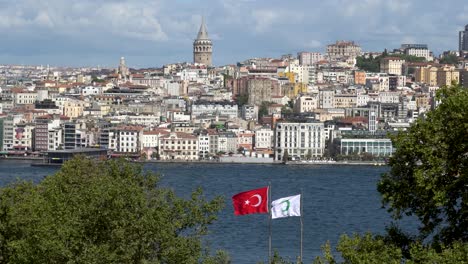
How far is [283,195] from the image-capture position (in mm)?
36031

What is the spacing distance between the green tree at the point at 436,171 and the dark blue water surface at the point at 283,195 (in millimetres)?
4615

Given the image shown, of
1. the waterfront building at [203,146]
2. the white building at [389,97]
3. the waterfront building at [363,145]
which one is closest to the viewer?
the waterfront building at [363,145]

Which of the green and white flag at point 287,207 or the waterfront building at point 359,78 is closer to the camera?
the green and white flag at point 287,207

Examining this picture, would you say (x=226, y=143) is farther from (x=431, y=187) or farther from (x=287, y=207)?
(x=431, y=187)

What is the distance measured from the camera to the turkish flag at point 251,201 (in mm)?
13297

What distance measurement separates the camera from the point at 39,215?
1423 centimetres

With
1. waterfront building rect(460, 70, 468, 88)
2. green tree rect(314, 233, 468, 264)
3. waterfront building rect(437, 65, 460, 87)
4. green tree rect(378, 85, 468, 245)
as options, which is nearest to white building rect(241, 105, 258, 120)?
waterfront building rect(460, 70, 468, 88)

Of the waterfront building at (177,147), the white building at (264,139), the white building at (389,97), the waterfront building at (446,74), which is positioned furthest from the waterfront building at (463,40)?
the waterfront building at (177,147)

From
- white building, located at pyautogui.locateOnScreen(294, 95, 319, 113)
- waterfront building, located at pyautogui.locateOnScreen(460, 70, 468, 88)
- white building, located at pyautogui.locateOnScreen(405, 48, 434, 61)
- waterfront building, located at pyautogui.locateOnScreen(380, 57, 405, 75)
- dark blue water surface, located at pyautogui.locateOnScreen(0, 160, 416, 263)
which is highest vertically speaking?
white building, located at pyautogui.locateOnScreen(405, 48, 434, 61)

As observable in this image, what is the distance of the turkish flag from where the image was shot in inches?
523

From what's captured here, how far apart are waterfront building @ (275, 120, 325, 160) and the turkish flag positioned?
47642mm

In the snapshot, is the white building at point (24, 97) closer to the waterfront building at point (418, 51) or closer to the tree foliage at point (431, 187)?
the waterfront building at point (418, 51)

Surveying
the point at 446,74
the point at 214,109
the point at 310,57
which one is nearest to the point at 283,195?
the point at 214,109

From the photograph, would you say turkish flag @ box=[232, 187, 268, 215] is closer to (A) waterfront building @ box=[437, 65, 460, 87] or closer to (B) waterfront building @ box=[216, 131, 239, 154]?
(B) waterfront building @ box=[216, 131, 239, 154]
